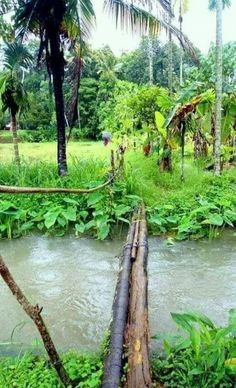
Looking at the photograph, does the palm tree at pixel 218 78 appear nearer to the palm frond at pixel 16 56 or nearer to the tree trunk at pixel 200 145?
the tree trunk at pixel 200 145

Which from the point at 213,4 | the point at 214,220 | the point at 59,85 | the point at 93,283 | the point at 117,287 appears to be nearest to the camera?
the point at 117,287

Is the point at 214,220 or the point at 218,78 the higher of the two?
the point at 218,78

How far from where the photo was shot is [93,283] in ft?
15.4

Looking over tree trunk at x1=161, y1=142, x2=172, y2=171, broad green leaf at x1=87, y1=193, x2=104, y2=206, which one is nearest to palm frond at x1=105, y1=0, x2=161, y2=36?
tree trunk at x1=161, y1=142, x2=172, y2=171

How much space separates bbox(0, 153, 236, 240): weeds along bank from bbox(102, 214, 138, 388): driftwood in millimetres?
2570

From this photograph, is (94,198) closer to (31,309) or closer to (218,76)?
(218,76)

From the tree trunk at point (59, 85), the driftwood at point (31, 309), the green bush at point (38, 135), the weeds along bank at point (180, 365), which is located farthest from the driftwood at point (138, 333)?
the green bush at point (38, 135)

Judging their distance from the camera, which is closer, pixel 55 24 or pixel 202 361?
pixel 202 361

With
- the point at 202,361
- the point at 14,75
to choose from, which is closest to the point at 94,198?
the point at 14,75

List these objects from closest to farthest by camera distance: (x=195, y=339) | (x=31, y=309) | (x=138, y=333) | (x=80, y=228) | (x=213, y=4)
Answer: (x=31, y=309) → (x=195, y=339) → (x=138, y=333) → (x=80, y=228) → (x=213, y=4)

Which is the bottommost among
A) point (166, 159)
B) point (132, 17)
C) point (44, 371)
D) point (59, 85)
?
point (44, 371)

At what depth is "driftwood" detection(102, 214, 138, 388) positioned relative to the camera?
7.73 ft

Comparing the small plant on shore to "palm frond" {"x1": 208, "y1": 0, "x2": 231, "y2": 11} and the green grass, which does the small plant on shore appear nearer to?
the green grass

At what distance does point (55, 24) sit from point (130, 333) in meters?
5.90
